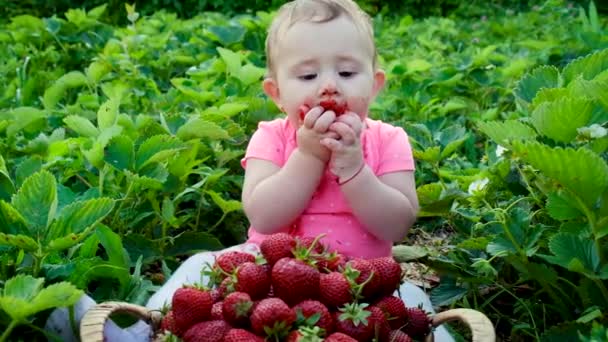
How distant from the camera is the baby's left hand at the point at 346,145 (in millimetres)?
1776

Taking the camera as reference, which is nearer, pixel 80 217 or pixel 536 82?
pixel 80 217

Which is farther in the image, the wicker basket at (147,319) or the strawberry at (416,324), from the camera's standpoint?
the strawberry at (416,324)

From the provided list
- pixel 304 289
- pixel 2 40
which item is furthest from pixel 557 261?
pixel 2 40

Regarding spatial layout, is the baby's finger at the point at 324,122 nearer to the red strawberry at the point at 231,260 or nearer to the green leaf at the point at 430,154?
the red strawberry at the point at 231,260

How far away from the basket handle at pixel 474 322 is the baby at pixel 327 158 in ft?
0.42

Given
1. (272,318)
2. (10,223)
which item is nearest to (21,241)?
(10,223)

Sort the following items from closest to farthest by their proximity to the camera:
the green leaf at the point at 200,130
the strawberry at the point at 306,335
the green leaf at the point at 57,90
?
the strawberry at the point at 306,335
the green leaf at the point at 200,130
the green leaf at the point at 57,90

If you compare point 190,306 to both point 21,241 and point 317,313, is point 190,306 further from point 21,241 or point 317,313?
point 21,241

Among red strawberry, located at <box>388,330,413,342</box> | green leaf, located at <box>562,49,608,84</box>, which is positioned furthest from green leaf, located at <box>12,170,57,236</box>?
green leaf, located at <box>562,49,608,84</box>

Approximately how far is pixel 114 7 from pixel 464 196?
6.39 meters

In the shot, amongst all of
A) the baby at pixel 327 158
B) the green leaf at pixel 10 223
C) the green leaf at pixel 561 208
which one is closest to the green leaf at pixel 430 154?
the baby at pixel 327 158

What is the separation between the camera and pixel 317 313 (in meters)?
1.48

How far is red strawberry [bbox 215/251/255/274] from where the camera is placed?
5.37 feet

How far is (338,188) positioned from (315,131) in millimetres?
248
